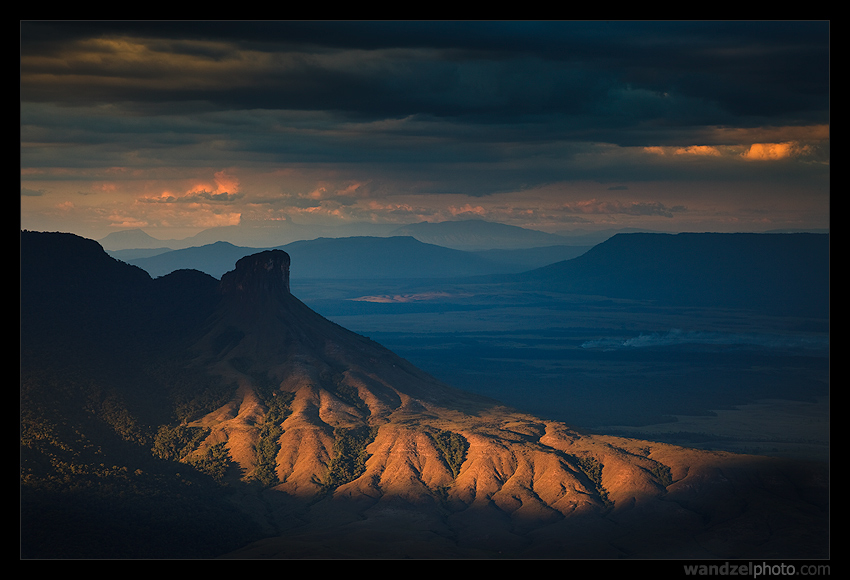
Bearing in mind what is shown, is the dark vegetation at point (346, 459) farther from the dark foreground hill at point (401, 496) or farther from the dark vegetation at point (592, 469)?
the dark vegetation at point (592, 469)

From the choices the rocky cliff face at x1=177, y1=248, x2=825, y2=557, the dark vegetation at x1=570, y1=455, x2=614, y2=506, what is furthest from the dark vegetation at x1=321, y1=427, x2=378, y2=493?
the dark vegetation at x1=570, y1=455, x2=614, y2=506

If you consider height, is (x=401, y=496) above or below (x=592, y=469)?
below

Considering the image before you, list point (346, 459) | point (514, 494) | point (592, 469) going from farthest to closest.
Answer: point (346, 459) → point (592, 469) → point (514, 494)

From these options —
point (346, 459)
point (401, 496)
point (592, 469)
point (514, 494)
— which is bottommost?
point (401, 496)

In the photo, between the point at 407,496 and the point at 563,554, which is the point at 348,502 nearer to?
the point at 407,496

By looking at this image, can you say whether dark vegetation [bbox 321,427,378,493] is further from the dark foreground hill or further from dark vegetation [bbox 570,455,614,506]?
Answer: dark vegetation [bbox 570,455,614,506]

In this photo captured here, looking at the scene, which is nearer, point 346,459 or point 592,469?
point 592,469

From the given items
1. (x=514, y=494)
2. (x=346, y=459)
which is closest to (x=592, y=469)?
(x=514, y=494)

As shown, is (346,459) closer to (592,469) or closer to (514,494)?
(514,494)

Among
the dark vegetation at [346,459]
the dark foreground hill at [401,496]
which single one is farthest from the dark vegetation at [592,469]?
the dark vegetation at [346,459]

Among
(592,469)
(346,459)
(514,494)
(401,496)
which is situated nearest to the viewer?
(514,494)

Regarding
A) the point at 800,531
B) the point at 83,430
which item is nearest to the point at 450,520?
the point at 800,531
